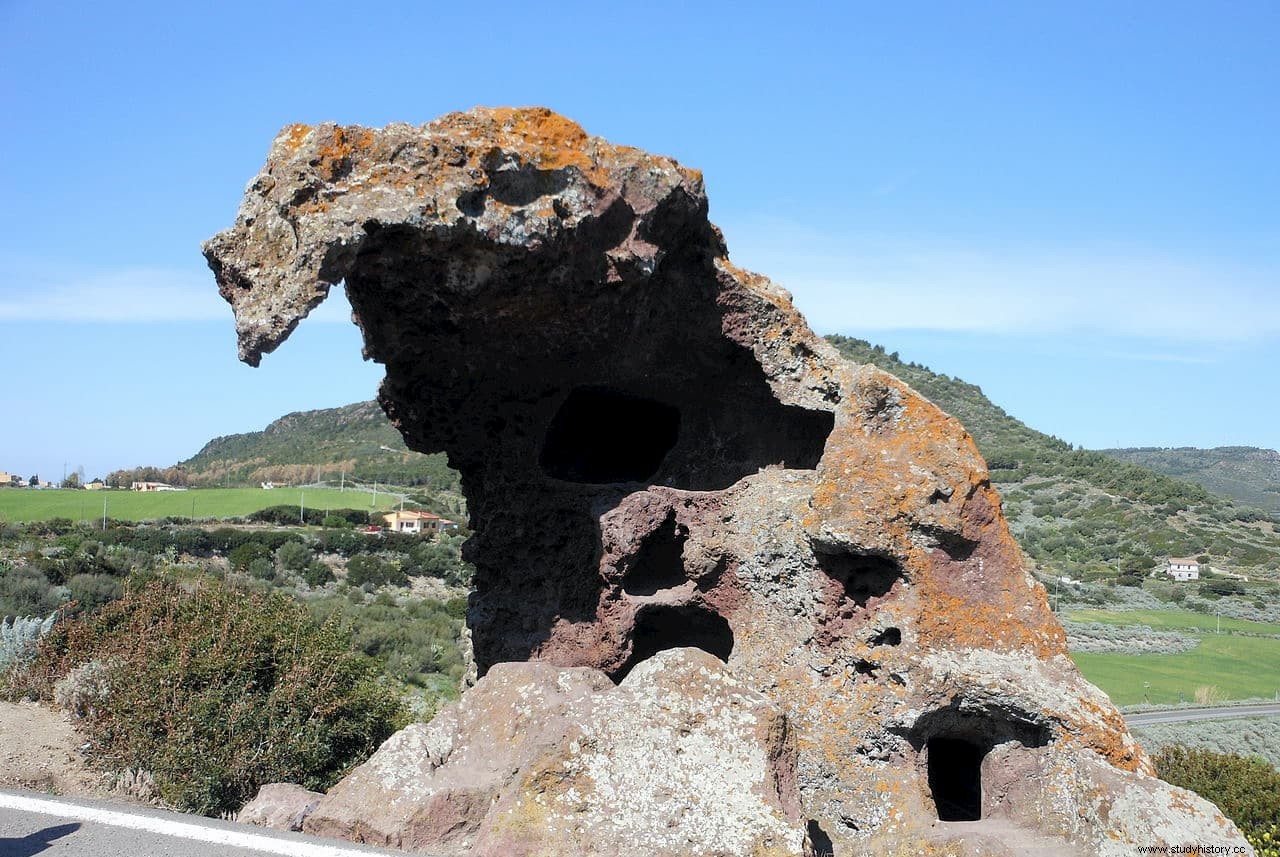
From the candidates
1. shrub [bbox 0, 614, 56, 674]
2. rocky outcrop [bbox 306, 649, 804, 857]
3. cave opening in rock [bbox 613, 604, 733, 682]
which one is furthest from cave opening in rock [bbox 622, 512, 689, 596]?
shrub [bbox 0, 614, 56, 674]

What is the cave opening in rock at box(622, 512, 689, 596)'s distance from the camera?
8398 mm

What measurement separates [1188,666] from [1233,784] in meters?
21.7

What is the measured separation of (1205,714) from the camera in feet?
91.9

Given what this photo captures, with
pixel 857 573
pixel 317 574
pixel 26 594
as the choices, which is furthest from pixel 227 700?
pixel 317 574

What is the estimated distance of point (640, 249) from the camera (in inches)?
298

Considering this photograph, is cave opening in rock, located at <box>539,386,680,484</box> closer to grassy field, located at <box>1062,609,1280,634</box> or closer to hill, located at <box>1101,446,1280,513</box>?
grassy field, located at <box>1062,609,1280,634</box>

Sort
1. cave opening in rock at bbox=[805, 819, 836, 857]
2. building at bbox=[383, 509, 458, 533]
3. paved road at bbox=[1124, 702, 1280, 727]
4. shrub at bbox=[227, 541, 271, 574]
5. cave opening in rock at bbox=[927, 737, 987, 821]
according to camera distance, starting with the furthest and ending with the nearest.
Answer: building at bbox=[383, 509, 458, 533]
shrub at bbox=[227, 541, 271, 574]
paved road at bbox=[1124, 702, 1280, 727]
cave opening in rock at bbox=[927, 737, 987, 821]
cave opening in rock at bbox=[805, 819, 836, 857]

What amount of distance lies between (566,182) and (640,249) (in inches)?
29.8

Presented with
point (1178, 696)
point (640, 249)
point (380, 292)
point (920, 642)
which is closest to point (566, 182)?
point (640, 249)

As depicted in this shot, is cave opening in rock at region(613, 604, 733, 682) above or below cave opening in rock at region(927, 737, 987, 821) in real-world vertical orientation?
above

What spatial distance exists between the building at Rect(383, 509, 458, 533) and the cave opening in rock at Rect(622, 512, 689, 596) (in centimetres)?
4673

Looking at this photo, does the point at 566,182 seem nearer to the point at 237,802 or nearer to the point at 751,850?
the point at 751,850

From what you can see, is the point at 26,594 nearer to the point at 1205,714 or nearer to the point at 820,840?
the point at 820,840

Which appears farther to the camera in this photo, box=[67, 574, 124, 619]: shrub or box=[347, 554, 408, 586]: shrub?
box=[347, 554, 408, 586]: shrub
